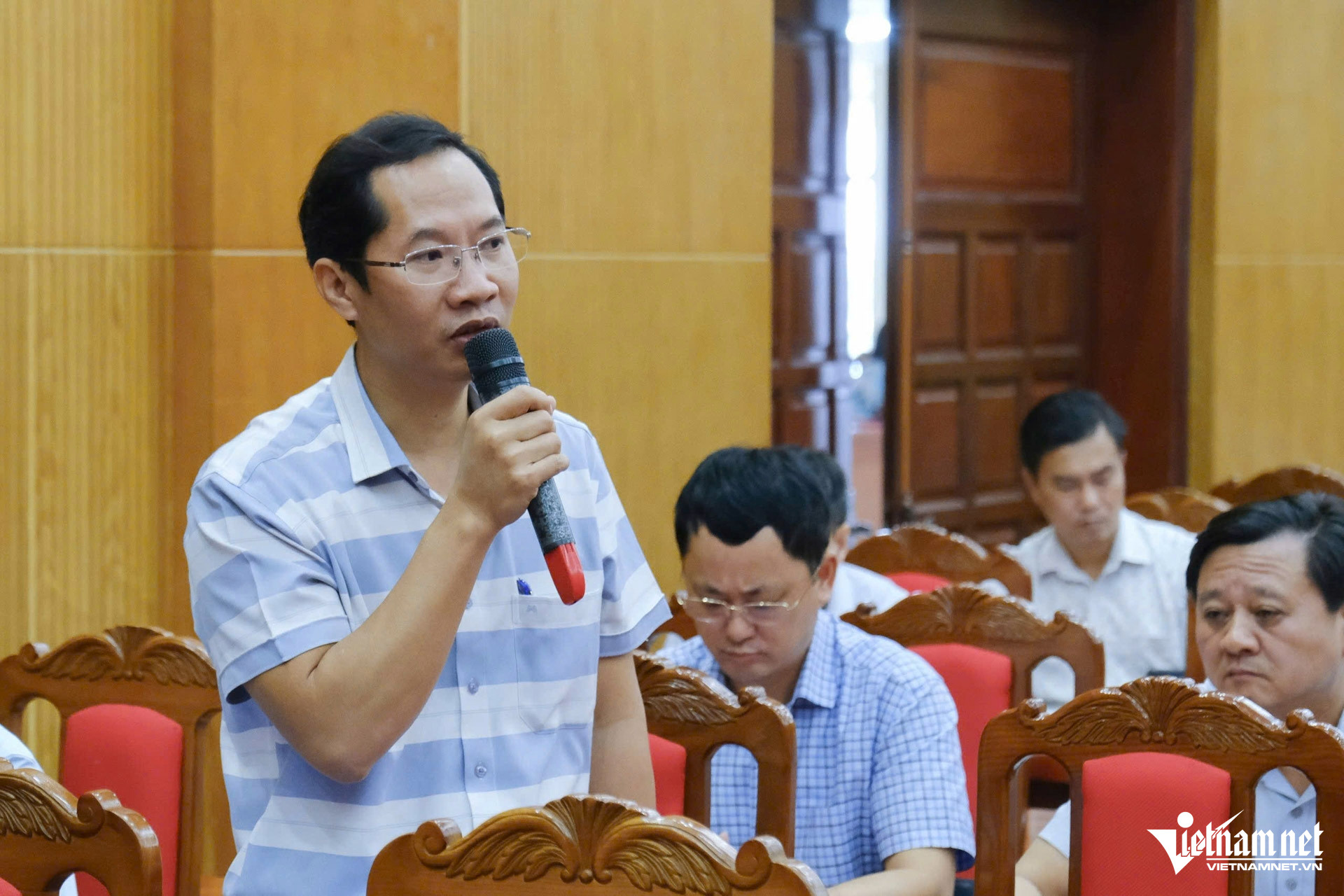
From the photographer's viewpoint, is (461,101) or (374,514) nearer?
(374,514)

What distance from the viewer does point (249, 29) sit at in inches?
135

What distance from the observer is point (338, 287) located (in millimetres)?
1477

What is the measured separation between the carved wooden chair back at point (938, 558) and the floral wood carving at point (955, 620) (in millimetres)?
702

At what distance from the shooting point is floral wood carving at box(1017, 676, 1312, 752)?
1.87m

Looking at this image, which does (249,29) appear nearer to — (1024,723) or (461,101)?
(461,101)

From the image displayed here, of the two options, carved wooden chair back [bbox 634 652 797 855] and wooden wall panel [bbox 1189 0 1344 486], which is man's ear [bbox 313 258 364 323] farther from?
wooden wall panel [bbox 1189 0 1344 486]

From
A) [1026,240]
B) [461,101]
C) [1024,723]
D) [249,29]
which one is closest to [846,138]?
[1026,240]

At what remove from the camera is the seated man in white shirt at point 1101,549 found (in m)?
3.90

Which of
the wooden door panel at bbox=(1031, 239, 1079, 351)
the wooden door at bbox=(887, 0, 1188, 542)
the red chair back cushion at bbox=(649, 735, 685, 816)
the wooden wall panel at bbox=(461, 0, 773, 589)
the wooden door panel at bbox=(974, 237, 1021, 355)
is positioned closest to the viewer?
the red chair back cushion at bbox=(649, 735, 685, 816)

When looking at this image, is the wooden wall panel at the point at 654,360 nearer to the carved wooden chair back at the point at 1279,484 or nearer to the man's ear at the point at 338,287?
the carved wooden chair back at the point at 1279,484

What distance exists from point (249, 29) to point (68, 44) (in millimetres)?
372

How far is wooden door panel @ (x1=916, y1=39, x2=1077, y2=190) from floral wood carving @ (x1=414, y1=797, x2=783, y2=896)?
4696mm

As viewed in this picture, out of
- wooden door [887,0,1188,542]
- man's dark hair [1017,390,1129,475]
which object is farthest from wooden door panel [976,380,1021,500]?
man's dark hair [1017,390,1129,475]

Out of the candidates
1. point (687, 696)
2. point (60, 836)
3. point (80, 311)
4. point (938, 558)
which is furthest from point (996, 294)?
point (60, 836)
